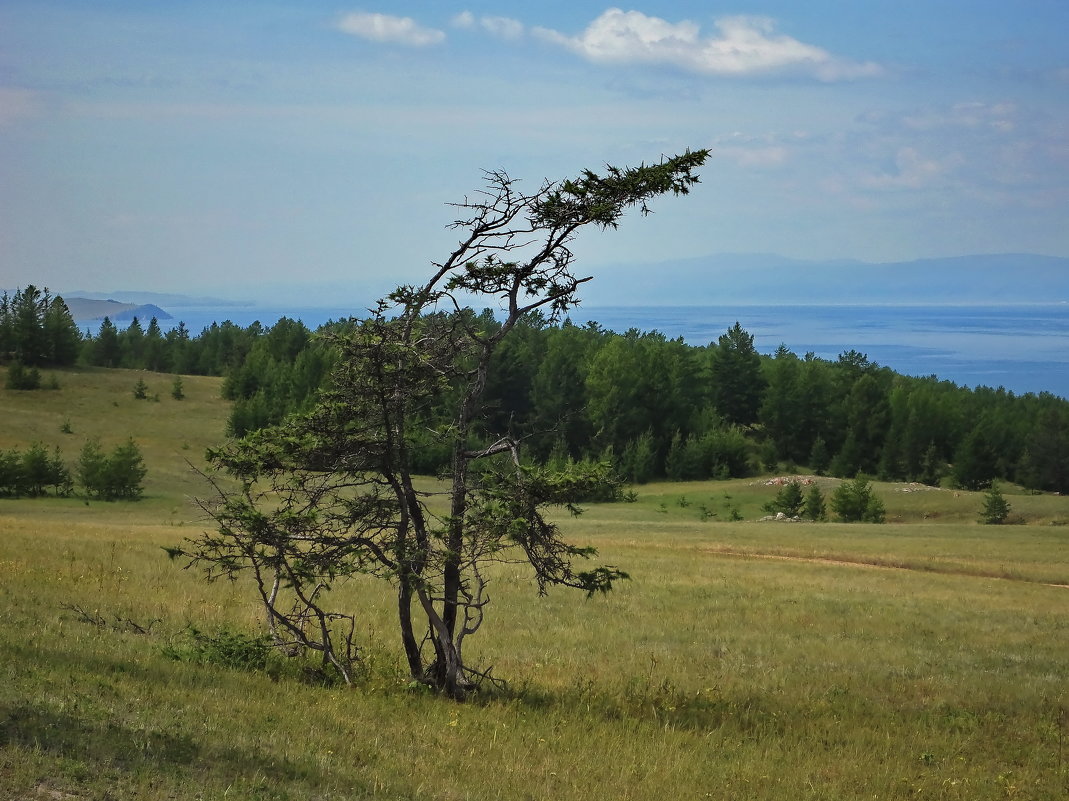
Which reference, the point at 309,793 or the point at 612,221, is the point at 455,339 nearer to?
the point at 612,221

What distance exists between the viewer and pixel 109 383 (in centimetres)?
11431

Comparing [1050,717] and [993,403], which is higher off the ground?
A: [993,403]

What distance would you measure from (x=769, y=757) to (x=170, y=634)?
8.60 metres

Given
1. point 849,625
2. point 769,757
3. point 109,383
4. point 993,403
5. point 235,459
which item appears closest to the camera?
point 769,757

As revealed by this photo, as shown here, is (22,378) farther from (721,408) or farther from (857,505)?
(857,505)

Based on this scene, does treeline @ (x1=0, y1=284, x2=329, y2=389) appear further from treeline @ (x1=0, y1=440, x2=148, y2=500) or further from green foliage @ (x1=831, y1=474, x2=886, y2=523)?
green foliage @ (x1=831, y1=474, x2=886, y2=523)

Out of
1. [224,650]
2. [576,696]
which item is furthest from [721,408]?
[224,650]

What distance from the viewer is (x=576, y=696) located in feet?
45.9

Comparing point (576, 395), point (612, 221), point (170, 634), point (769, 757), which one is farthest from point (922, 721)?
point (576, 395)

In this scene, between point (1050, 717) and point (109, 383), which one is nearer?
point (1050, 717)

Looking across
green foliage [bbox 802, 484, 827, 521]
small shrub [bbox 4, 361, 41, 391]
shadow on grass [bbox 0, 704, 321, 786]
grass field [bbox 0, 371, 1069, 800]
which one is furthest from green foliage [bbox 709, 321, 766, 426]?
shadow on grass [bbox 0, 704, 321, 786]

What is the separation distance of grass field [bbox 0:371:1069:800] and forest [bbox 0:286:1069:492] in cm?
7301

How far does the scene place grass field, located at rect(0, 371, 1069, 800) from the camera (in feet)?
29.1

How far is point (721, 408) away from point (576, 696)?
381 ft
